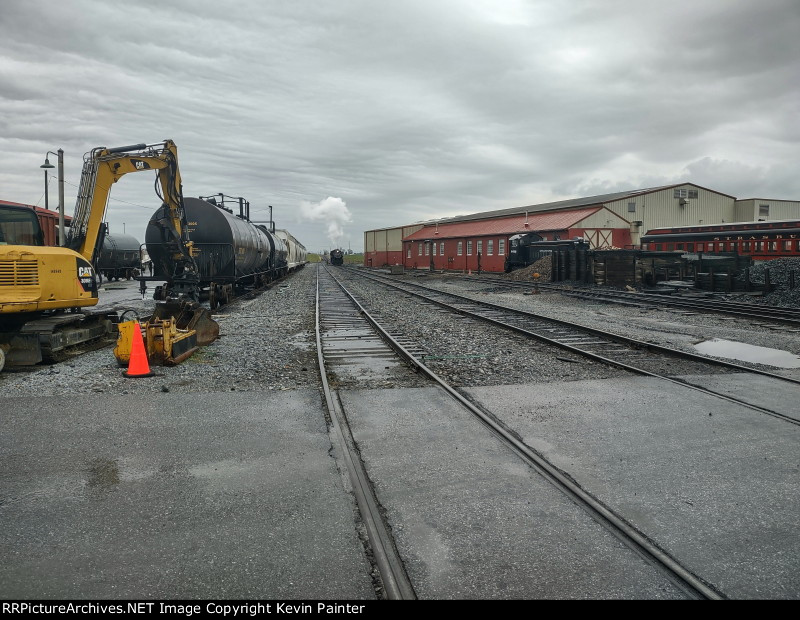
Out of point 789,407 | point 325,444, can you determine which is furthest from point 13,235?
point 789,407

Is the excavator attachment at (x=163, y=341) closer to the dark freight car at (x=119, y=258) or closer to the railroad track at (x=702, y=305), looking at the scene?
the railroad track at (x=702, y=305)

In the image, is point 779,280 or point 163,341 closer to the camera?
point 163,341

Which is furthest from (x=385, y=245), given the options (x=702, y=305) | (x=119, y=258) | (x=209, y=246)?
(x=702, y=305)

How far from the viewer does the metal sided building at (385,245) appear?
69.4 m

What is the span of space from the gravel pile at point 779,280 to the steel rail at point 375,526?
16.8 meters

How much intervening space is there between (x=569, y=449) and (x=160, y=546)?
11.3 feet

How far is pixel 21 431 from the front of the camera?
5.53 meters

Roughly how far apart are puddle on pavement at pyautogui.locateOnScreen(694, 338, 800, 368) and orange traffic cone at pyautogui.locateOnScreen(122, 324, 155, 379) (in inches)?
373

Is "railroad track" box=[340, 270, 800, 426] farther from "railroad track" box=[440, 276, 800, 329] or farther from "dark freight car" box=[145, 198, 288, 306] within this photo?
"dark freight car" box=[145, 198, 288, 306]

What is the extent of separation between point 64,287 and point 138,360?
2.77m

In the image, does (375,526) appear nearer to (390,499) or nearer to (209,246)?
(390,499)

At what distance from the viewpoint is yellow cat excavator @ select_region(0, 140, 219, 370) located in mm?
8828

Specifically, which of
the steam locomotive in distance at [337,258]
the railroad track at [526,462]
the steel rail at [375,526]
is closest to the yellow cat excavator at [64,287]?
the railroad track at [526,462]

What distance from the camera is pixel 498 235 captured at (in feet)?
145
